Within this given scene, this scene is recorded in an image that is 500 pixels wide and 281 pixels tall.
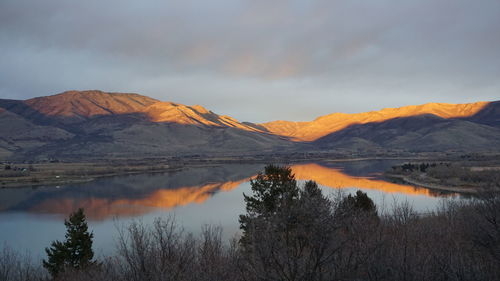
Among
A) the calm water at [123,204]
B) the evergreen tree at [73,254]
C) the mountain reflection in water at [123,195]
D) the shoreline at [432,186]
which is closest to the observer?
the evergreen tree at [73,254]

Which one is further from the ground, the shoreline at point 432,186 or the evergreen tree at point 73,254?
the evergreen tree at point 73,254

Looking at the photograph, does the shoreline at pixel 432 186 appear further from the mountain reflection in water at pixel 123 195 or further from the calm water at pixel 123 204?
the calm water at pixel 123 204

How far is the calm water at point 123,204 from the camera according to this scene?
1310 inches

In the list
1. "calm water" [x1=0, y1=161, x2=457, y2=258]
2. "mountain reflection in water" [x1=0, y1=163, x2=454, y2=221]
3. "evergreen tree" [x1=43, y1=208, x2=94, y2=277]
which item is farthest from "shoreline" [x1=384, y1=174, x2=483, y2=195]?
"evergreen tree" [x1=43, y1=208, x2=94, y2=277]

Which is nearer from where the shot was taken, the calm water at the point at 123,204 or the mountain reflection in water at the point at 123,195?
the calm water at the point at 123,204

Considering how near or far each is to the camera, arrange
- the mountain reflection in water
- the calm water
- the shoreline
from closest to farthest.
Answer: the calm water
the mountain reflection in water
the shoreline

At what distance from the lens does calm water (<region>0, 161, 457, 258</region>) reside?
1310 inches

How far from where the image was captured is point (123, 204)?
4831cm

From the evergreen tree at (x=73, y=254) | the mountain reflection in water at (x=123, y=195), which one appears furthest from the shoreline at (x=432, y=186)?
the evergreen tree at (x=73, y=254)

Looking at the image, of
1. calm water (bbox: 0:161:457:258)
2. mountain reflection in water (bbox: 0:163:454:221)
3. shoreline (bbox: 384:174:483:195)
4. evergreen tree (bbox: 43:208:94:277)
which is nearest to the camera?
evergreen tree (bbox: 43:208:94:277)

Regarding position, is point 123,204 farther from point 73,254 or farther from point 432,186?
point 432,186

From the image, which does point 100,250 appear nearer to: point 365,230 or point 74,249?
point 74,249

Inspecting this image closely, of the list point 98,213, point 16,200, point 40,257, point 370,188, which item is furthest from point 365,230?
point 16,200

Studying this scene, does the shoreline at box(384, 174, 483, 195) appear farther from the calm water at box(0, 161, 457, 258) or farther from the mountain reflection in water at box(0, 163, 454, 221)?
the calm water at box(0, 161, 457, 258)
